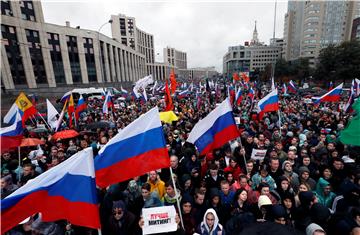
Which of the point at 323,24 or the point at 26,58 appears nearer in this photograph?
the point at 26,58

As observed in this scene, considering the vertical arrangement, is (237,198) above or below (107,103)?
below

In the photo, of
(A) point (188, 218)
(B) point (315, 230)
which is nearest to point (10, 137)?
(A) point (188, 218)

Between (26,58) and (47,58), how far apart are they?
331 centimetres

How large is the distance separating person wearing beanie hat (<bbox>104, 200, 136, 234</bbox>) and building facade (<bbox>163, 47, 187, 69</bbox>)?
427 feet

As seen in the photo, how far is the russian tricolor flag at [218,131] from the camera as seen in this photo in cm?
439

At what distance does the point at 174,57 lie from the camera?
475 feet

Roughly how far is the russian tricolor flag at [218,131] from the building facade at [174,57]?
5056 inches

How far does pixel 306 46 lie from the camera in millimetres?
71000

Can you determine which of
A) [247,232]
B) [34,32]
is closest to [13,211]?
[247,232]

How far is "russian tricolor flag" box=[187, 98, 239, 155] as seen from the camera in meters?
4.39

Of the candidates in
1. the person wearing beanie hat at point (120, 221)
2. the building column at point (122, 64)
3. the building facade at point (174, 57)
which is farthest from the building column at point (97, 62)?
the building facade at point (174, 57)

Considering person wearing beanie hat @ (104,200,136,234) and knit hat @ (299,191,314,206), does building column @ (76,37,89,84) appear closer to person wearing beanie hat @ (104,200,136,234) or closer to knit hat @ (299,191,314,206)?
person wearing beanie hat @ (104,200,136,234)

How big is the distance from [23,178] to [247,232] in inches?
198

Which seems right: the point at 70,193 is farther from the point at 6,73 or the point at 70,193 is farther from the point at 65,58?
the point at 65,58
